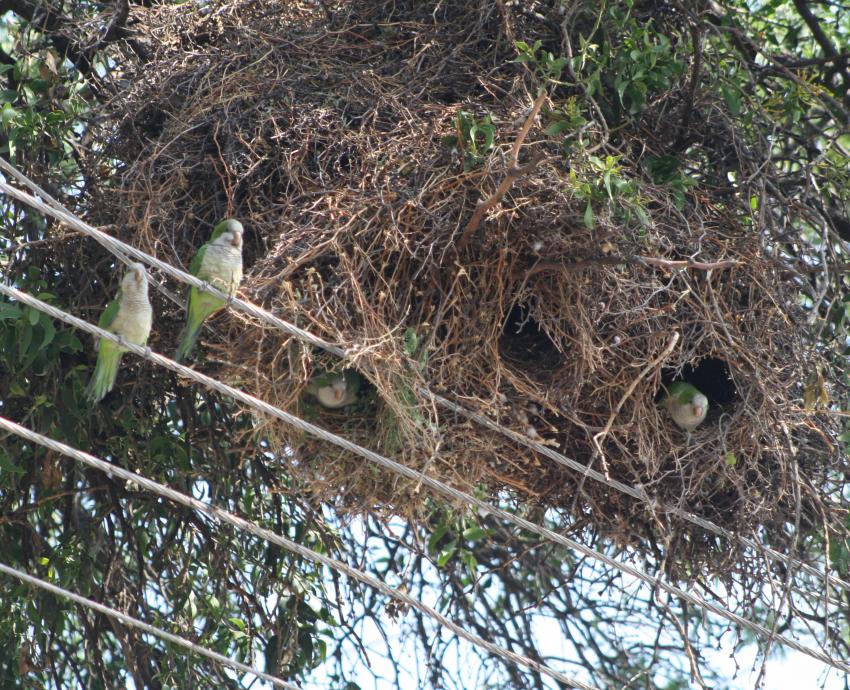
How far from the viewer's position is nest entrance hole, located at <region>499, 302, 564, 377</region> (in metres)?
4.23

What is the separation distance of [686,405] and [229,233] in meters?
1.74

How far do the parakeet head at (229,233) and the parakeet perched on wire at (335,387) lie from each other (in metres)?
0.53

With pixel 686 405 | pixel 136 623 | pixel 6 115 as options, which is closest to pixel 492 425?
pixel 686 405

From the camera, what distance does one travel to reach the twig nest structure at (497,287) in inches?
153

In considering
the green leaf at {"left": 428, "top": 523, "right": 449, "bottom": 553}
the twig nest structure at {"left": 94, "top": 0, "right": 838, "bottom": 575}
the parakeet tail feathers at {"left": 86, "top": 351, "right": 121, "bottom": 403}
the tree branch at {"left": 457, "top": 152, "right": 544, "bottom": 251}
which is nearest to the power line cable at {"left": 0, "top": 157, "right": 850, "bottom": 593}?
the twig nest structure at {"left": 94, "top": 0, "right": 838, "bottom": 575}

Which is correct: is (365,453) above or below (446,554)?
below

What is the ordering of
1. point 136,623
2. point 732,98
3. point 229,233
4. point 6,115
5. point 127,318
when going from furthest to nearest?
point 732,98 → point 6,115 → point 127,318 → point 229,233 → point 136,623

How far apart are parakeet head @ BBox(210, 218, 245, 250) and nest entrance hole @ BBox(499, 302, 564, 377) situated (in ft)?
Result: 3.32

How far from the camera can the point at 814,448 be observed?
4.23 metres

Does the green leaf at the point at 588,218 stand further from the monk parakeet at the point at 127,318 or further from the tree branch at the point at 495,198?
the monk parakeet at the point at 127,318

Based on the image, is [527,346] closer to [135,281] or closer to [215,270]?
[215,270]

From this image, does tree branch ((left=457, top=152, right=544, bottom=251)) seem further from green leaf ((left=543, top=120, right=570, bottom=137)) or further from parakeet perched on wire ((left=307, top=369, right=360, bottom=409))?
parakeet perched on wire ((left=307, top=369, right=360, bottom=409))

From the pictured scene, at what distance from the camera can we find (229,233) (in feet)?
12.9

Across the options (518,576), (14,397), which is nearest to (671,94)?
(518,576)
